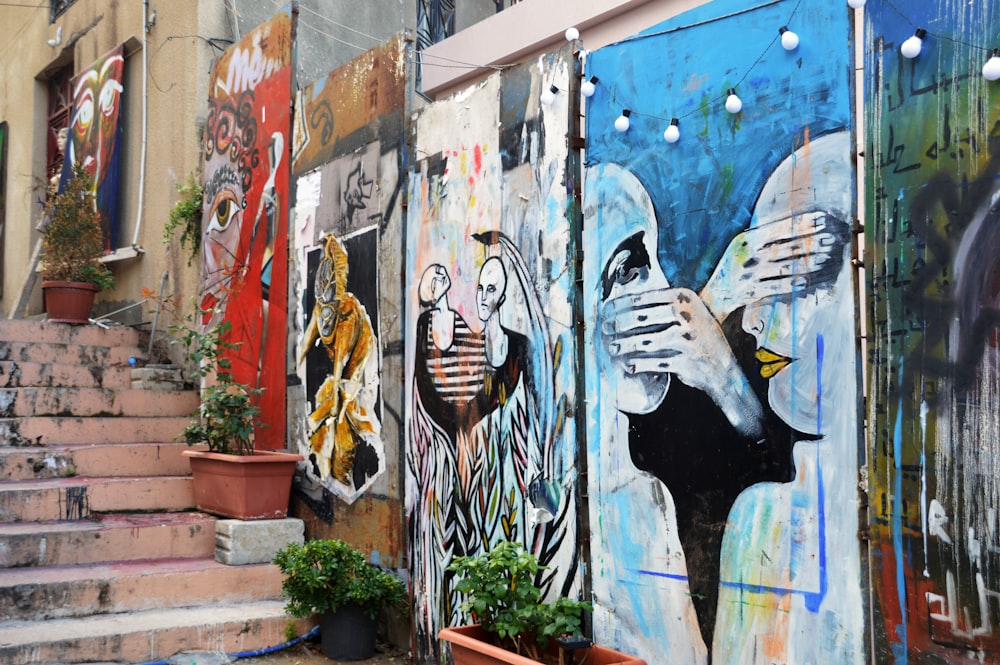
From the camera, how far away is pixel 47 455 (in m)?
6.76

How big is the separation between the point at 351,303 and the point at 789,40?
349cm

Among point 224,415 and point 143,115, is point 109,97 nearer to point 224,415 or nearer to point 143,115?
point 143,115

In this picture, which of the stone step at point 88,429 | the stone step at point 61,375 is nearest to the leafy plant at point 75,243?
the stone step at point 61,375

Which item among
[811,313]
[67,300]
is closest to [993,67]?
[811,313]

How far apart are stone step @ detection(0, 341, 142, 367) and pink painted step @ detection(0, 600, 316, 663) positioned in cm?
317

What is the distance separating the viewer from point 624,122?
4.25 metres

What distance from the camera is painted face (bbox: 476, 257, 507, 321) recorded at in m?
4.98

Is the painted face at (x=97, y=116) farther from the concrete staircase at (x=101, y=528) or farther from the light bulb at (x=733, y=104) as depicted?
the light bulb at (x=733, y=104)

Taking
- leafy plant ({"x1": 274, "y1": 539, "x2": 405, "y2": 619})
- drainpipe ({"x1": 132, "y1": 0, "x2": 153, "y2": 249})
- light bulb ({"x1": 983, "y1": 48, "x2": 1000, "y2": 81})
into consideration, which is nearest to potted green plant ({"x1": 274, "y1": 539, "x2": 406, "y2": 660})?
leafy plant ({"x1": 274, "y1": 539, "x2": 405, "y2": 619})

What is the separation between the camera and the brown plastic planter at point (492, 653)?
3.92 m

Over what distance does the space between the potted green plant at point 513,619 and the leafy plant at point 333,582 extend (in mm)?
1151

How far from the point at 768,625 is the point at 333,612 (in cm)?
274

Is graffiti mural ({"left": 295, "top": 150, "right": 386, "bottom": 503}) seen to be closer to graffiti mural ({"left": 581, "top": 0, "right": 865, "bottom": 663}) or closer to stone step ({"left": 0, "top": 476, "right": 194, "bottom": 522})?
stone step ({"left": 0, "top": 476, "right": 194, "bottom": 522})

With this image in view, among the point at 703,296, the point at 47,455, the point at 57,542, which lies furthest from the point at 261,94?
the point at 703,296
